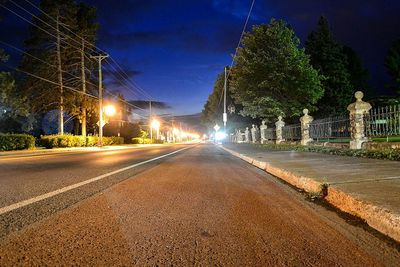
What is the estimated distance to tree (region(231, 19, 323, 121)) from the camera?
87.5 feet

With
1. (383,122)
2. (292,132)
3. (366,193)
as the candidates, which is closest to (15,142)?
(292,132)

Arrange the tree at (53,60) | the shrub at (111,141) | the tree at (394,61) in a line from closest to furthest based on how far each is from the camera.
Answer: the tree at (53,60) < the shrub at (111,141) < the tree at (394,61)

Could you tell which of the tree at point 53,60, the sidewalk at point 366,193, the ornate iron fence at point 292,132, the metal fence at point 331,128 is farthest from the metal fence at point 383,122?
the tree at point 53,60

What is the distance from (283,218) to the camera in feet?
15.0

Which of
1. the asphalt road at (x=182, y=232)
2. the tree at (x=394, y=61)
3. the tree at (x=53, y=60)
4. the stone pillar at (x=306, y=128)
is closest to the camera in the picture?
the asphalt road at (x=182, y=232)

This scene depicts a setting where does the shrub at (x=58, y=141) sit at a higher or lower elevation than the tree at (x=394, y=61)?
lower

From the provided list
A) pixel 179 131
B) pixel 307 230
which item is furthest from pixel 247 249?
pixel 179 131

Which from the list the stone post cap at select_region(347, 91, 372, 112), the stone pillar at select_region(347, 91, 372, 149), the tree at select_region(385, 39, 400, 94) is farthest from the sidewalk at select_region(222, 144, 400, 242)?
the tree at select_region(385, 39, 400, 94)

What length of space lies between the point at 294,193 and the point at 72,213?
4.01 meters

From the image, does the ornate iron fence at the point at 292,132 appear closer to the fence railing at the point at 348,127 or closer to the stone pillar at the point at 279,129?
the fence railing at the point at 348,127

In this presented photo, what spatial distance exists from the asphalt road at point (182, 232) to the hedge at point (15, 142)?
24.8m

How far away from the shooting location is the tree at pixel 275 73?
87.5 feet

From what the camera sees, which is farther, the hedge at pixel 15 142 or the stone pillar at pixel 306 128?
the hedge at pixel 15 142

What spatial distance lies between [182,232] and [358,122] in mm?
12241
